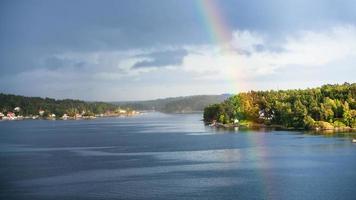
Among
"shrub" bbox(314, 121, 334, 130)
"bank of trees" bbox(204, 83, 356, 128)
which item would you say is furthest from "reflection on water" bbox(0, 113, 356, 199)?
"bank of trees" bbox(204, 83, 356, 128)

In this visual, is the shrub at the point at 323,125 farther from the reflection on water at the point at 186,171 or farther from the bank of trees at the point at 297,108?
the reflection on water at the point at 186,171

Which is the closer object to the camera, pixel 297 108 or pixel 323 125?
pixel 323 125

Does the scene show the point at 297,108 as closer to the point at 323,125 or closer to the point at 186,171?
the point at 323,125

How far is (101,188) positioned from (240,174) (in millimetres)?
12495

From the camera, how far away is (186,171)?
45875 mm

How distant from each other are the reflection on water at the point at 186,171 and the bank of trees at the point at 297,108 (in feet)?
77.7

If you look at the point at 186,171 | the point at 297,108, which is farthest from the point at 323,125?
the point at 186,171

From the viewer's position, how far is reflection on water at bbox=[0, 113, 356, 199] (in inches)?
1443

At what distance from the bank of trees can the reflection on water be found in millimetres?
23686

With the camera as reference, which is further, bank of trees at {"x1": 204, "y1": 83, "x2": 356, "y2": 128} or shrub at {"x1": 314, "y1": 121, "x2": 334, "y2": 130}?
bank of trees at {"x1": 204, "y1": 83, "x2": 356, "y2": 128}

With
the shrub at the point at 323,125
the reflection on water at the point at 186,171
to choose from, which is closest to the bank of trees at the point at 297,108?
the shrub at the point at 323,125

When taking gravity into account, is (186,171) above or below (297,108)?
below

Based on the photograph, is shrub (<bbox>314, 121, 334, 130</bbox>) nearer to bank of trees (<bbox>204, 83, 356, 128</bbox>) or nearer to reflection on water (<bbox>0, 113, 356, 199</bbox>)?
bank of trees (<bbox>204, 83, 356, 128</bbox>)

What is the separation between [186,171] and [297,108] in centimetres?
5649
